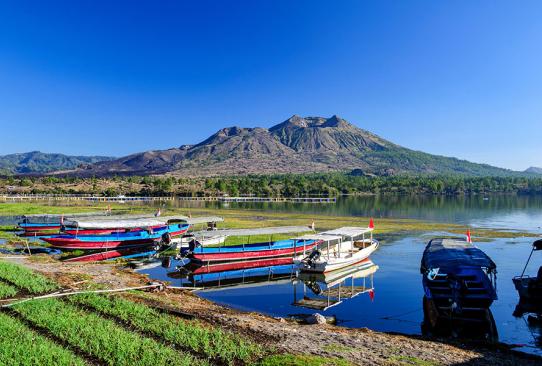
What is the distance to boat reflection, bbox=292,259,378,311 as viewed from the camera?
29212 mm

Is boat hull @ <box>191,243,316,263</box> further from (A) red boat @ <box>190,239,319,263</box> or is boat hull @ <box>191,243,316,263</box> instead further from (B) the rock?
(B) the rock

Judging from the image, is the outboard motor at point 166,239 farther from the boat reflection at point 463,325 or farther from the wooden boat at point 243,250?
the boat reflection at point 463,325

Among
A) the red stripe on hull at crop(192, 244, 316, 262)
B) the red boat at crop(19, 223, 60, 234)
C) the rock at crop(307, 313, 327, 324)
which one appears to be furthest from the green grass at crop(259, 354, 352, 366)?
the red boat at crop(19, 223, 60, 234)

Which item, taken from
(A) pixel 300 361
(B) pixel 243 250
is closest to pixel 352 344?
(A) pixel 300 361

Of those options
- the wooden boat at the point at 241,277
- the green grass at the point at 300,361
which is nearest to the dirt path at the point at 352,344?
the green grass at the point at 300,361

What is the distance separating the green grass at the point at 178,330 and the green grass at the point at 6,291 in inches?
116

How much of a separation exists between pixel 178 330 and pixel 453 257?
1944 cm

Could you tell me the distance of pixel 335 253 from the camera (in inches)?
1620

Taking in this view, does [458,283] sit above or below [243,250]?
above

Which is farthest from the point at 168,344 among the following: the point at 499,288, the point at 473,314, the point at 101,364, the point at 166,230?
the point at 166,230

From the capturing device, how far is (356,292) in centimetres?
3177

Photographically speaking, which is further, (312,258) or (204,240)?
(204,240)

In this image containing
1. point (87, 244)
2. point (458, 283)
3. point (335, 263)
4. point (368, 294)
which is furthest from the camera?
point (87, 244)

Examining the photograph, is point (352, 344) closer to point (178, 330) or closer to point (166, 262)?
point (178, 330)
